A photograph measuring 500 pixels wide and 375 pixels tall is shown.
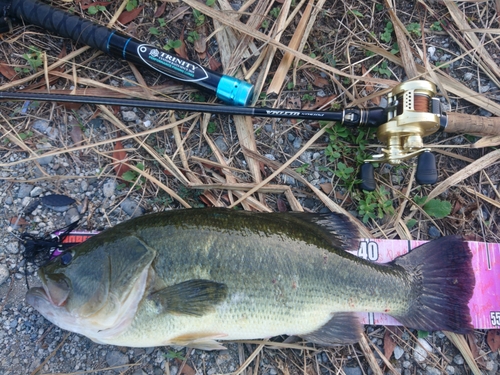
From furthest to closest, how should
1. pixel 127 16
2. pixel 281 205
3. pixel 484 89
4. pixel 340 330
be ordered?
pixel 484 89
pixel 127 16
pixel 281 205
pixel 340 330

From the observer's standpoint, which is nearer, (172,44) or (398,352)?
(398,352)

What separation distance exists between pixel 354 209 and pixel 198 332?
1598 millimetres

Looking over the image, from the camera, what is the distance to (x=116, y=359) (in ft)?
9.05

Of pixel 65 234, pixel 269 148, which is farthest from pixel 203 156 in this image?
pixel 65 234

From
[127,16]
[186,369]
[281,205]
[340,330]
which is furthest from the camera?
[127,16]

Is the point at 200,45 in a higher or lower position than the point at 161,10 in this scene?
lower

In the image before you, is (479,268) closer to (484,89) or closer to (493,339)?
(493,339)

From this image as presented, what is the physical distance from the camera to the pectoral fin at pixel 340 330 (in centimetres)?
253

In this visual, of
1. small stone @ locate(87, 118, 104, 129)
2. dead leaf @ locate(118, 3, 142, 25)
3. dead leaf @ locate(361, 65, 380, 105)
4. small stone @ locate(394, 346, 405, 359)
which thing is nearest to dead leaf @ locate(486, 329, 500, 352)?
small stone @ locate(394, 346, 405, 359)

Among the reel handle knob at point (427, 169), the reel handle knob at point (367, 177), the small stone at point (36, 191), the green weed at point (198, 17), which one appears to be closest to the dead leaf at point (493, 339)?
the reel handle knob at point (427, 169)

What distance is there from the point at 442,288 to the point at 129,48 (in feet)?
9.86

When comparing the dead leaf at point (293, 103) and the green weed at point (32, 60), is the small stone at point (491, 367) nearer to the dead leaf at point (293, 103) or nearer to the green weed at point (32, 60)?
the dead leaf at point (293, 103)

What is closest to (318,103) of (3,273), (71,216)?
(71,216)

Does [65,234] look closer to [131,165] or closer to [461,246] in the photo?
[131,165]
